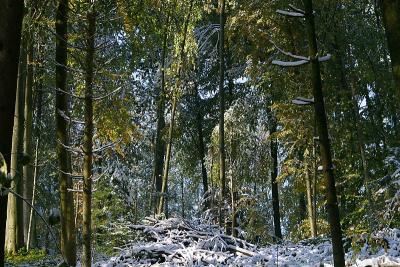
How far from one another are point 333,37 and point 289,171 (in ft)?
11.7

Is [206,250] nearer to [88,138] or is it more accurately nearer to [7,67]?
[88,138]

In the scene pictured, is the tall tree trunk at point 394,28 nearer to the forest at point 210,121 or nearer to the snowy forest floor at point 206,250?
the forest at point 210,121

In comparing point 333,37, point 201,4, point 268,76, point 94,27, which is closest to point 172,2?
point 201,4

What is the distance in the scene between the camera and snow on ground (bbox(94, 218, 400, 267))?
720 centimetres

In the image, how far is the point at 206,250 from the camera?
26.3 feet

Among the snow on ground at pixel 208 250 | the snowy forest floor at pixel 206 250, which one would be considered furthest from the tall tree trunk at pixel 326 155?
the snow on ground at pixel 208 250

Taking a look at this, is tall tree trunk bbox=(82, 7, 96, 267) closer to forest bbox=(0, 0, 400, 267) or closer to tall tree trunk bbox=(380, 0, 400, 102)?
forest bbox=(0, 0, 400, 267)

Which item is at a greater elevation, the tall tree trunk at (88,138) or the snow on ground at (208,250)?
the tall tree trunk at (88,138)

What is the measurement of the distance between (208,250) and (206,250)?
0.08 m

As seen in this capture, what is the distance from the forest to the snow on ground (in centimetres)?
3

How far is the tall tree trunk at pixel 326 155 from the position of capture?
4.23 m

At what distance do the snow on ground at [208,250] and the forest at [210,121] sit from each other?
33 mm

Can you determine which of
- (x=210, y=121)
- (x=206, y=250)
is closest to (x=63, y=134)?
(x=206, y=250)

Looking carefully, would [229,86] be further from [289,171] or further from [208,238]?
[208,238]
